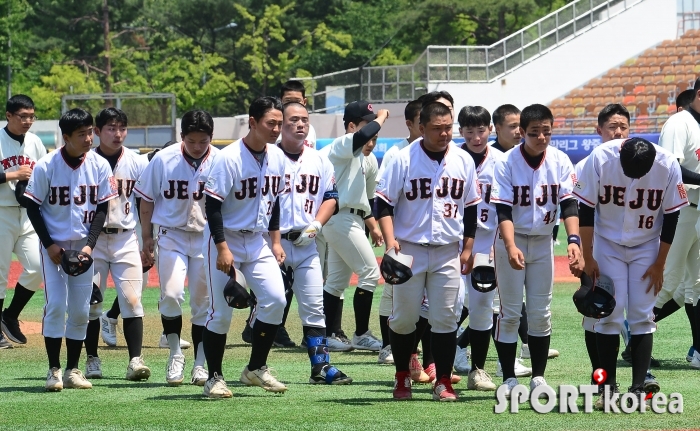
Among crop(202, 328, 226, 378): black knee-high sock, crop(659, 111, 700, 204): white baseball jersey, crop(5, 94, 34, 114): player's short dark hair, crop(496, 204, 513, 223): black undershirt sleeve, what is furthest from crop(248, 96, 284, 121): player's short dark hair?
crop(5, 94, 34, 114): player's short dark hair

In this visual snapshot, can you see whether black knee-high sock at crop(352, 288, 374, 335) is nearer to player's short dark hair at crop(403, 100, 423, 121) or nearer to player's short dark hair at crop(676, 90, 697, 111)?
player's short dark hair at crop(403, 100, 423, 121)

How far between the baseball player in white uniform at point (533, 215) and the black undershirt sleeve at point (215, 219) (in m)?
1.84

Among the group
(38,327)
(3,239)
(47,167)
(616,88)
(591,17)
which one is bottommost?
(38,327)

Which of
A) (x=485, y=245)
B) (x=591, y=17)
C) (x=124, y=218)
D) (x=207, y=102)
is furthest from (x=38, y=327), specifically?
(x=207, y=102)

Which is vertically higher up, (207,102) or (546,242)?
(207,102)

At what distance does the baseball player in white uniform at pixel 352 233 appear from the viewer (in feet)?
31.1

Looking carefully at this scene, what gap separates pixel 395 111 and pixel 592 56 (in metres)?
7.22

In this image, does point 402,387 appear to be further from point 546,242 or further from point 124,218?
point 124,218

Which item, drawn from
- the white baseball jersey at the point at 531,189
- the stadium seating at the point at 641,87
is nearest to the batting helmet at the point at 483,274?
the white baseball jersey at the point at 531,189

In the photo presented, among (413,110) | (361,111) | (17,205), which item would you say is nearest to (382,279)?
(17,205)

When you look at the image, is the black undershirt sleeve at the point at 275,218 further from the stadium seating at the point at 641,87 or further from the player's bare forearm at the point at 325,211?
the stadium seating at the point at 641,87

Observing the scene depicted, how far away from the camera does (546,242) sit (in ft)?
24.8

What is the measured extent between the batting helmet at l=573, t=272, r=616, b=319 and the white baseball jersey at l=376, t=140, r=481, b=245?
90 centimetres

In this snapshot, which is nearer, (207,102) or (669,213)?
(669,213)
